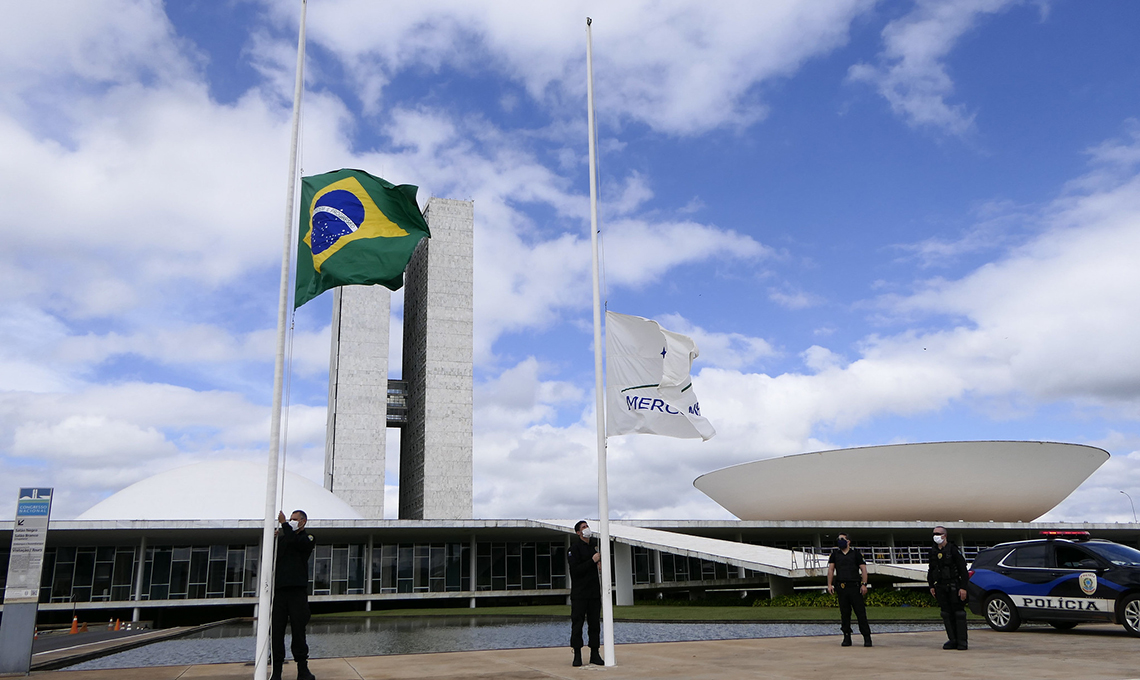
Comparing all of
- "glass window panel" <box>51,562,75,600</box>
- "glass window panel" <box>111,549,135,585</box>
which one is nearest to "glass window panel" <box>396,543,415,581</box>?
"glass window panel" <box>111,549,135,585</box>

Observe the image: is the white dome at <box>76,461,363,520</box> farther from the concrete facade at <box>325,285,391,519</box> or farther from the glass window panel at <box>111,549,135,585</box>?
the concrete facade at <box>325,285,391,519</box>

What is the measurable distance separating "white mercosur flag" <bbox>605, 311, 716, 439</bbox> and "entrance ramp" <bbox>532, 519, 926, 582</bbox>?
32.2 ft

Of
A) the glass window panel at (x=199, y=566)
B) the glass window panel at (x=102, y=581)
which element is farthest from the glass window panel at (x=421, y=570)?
the glass window panel at (x=102, y=581)

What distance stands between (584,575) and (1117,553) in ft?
26.2

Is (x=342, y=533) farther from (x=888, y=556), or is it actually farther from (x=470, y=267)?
(x=470, y=267)

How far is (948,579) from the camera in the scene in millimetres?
10477

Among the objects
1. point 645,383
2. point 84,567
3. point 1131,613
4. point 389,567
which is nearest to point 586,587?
point 645,383

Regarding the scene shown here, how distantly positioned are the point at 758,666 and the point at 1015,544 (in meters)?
6.36

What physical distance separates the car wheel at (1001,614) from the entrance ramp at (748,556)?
564cm

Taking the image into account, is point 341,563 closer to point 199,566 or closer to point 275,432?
point 199,566

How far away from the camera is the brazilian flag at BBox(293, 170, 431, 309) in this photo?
9578 mm

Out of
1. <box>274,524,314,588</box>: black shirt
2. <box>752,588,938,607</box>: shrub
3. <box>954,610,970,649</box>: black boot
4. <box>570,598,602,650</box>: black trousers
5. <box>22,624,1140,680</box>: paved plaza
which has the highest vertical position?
<box>274,524,314,588</box>: black shirt

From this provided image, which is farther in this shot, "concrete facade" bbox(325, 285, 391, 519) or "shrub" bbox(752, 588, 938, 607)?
Result: "concrete facade" bbox(325, 285, 391, 519)

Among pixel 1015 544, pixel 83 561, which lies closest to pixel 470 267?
pixel 83 561
